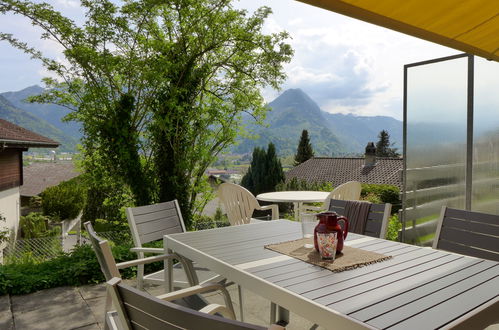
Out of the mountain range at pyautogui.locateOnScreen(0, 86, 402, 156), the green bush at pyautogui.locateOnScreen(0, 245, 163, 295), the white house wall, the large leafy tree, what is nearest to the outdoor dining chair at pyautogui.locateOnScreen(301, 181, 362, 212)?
the green bush at pyautogui.locateOnScreen(0, 245, 163, 295)

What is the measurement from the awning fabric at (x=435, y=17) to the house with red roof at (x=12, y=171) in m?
14.0

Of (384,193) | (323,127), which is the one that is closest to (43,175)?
(384,193)

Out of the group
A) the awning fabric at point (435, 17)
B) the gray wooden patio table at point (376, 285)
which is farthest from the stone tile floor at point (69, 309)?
the awning fabric at point (435, 17)

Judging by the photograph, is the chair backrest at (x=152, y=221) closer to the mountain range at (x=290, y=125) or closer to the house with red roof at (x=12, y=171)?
the mountain range at (x=290, y=125)

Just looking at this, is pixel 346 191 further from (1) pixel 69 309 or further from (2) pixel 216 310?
(2) pixel 216 310

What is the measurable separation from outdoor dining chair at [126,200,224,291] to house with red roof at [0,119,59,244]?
1253 cm

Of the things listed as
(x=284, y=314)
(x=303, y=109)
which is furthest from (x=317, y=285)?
(x=303, y=109)

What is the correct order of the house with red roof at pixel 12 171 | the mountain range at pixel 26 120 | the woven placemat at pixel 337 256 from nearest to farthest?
the woven placemat at pixel 337 256
the house with red roof at pixel 12 171
the mountain range at pixel 26 120

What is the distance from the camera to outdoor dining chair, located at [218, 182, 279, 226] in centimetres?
432

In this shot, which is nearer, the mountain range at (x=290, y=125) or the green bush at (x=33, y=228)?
the green bush at (x=33, y=228)

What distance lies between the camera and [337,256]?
1782 mm

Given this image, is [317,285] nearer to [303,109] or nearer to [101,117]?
[101,117]

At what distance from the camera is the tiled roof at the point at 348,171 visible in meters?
26.1

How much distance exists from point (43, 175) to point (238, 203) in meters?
40.2
